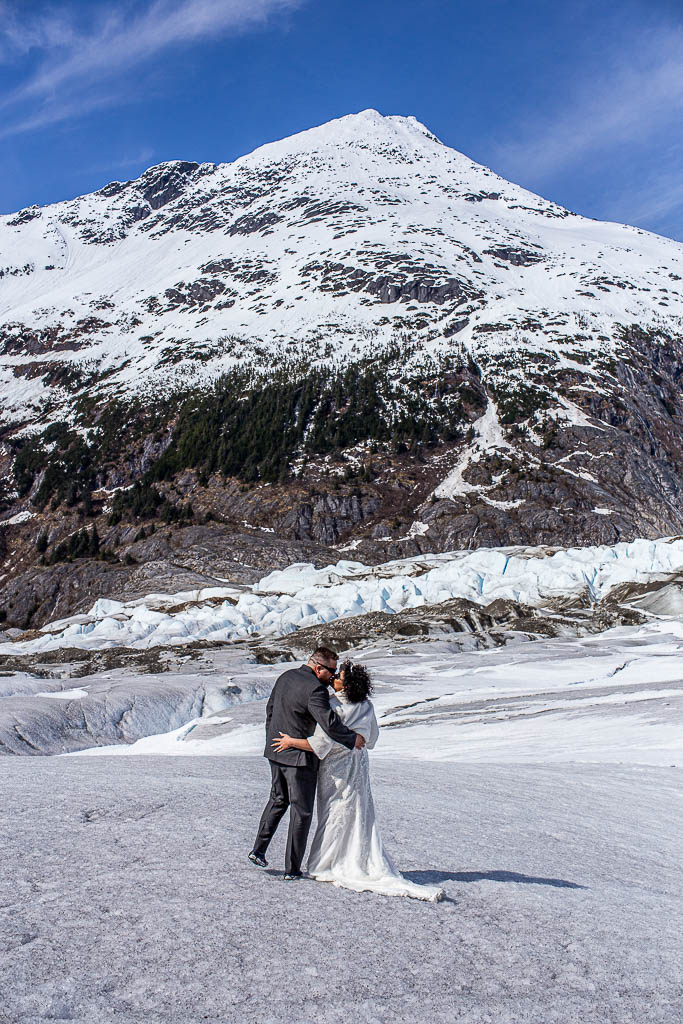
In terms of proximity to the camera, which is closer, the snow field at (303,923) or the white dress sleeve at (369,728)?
the snow field at (303,923)

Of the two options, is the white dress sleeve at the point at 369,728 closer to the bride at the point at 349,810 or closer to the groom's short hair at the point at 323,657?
the bride at the point at 349,810

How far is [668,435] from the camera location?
125000 mm

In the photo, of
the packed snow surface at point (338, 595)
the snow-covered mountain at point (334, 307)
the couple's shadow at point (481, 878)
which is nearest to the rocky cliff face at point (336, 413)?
the snow-covered mountain at point (334, 307)

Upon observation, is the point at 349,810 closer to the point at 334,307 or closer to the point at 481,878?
the point at 481,878

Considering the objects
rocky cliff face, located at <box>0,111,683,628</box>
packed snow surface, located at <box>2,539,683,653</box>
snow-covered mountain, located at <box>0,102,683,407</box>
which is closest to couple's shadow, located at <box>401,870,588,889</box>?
packed snow surface, located at <box>2,539,683,653</box>

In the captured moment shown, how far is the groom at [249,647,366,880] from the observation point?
6.41m

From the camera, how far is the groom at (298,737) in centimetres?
641

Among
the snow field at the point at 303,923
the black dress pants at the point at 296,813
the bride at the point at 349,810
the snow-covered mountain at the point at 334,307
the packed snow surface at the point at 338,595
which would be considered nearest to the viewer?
the snow field at the point at 303,923

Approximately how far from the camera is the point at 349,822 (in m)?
6.43

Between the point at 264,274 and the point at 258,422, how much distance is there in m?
76.4

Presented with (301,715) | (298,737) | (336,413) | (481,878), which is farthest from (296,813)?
(336,413)

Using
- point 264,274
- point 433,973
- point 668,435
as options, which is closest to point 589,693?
point 433,973

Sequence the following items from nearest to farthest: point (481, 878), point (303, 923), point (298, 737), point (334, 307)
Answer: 1. point (303, 923)
2. point (298, 737)
3. point (481, 878)
4. point (334, 307)

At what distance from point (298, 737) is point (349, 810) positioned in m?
0.77
